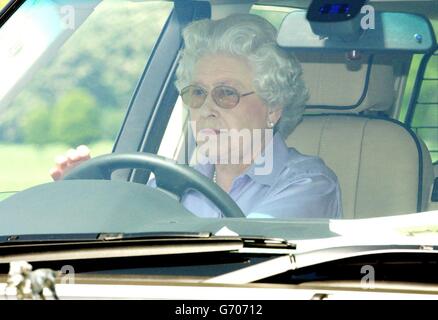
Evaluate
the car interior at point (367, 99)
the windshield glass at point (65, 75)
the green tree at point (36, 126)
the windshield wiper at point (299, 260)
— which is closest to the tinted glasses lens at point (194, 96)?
the windshield glass at point (65, 75)

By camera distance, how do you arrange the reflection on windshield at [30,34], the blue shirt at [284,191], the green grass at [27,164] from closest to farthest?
the blue shirt at [284,191] < the green grass at [27,164] < the reflection on windshield at [30,34]

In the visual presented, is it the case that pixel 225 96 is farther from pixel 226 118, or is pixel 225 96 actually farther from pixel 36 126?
pixel 36 126

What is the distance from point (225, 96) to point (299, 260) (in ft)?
2.41

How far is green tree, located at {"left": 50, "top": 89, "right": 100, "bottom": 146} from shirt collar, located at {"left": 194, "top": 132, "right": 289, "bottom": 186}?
340 mm

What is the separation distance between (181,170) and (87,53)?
0.49 metres

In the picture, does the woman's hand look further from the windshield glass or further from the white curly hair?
the white curly hair

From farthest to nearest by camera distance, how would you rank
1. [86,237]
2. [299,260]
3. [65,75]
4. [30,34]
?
[30,34] < [65,75] < [86,237] < [299,260]

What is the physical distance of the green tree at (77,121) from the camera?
3799mm

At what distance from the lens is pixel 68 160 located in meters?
3.83

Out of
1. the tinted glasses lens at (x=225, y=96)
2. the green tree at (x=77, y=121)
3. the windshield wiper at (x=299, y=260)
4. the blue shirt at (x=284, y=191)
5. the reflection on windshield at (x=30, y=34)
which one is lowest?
the windshield wiper at (x=299, y=260)

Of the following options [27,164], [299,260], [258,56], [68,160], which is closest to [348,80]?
[258,56]

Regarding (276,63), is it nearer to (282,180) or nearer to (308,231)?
(282,180)

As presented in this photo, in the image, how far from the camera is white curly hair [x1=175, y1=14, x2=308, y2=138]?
3.82 m

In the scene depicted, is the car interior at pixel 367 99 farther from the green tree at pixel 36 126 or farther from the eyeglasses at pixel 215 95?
the green tree at pixel 36 126
